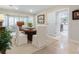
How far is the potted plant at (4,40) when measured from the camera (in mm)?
1932

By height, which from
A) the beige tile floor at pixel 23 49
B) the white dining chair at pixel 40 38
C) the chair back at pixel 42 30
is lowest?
the beige tile floor at pixel 23 49

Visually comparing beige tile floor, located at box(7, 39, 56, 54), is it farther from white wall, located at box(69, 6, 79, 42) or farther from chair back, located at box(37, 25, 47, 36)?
white wall, located at box(69, 6, 79, 42)

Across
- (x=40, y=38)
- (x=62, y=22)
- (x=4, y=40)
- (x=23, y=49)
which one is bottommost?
(x=23, y=49)

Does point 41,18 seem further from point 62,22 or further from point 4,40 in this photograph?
point 4,40

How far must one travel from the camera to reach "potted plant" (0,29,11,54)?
193 centimetres

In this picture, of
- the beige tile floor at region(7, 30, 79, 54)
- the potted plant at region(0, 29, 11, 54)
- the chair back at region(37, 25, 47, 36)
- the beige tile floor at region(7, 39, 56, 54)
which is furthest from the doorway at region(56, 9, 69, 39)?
the potted plant at region(0, 29, 11, 54)

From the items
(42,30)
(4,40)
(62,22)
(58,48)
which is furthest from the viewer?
(42,30)

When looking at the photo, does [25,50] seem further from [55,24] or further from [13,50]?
[55,24]

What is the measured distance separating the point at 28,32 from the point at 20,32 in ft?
0.89

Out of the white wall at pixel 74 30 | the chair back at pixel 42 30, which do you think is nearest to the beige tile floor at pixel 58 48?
the white wall at pixel 74 30

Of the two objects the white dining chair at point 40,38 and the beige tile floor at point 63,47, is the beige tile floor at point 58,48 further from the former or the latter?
the white dining chair at point 40,38

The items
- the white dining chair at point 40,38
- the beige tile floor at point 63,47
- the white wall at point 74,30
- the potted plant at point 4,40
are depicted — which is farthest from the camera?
the white dining chair at point 40,38

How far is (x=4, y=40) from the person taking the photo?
194 centimetres

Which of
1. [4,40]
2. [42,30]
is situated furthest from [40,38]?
[4,40]
